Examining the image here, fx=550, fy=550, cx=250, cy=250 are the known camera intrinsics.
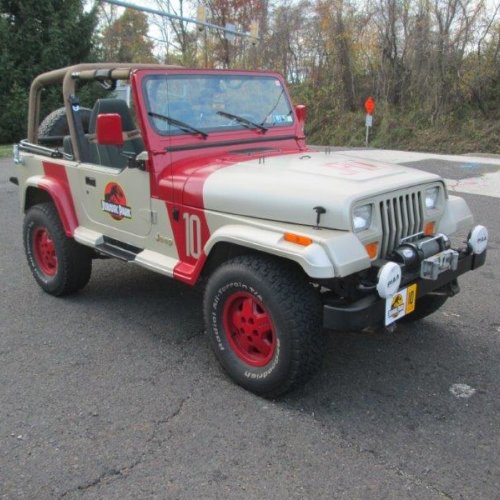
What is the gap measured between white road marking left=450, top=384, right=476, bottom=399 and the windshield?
7.42 ft

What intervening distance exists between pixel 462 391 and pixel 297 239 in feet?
4.56

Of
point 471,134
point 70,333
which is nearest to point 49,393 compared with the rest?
point 70,333

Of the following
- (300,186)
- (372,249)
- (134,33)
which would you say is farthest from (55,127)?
(134,33)

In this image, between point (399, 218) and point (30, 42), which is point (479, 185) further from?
point (30, 42)

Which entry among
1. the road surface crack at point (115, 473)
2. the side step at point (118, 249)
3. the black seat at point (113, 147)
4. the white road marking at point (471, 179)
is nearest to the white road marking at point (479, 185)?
the white road marking at point (471, 179)

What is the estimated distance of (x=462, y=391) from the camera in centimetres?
319

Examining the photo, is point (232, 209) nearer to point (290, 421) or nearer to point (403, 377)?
point (290, 421)

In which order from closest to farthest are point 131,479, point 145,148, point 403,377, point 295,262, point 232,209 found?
point 131,479 → point 295,262 → point 232,209 → point 403,377 → point 145,148

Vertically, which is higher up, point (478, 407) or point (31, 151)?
point (31, 151)

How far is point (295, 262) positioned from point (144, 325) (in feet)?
5.56

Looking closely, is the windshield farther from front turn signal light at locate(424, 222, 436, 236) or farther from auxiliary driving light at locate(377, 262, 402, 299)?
auxiliary driving light at locate(377, 262, 402, 299)

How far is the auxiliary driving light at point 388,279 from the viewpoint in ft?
8.88

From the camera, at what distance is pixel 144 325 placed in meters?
4.16

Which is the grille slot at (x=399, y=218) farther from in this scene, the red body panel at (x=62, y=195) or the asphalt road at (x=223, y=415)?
the red body panel at (x=62, y=195)
